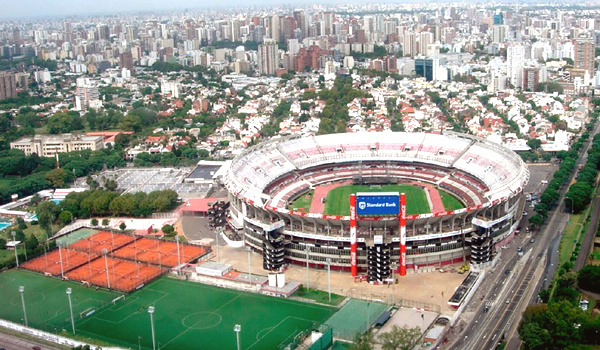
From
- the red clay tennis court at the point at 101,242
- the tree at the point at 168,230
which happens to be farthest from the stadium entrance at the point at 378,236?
the red clay tennis court at the point at 101,242

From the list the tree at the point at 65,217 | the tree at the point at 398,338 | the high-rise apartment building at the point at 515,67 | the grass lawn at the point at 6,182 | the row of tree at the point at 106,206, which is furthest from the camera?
the high-rise apartment building at the point at 515,67

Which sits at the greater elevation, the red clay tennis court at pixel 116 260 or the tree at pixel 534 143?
the tree at pixel 534 143

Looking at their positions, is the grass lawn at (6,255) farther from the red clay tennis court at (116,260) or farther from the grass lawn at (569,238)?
the grass lawn at (569,238)

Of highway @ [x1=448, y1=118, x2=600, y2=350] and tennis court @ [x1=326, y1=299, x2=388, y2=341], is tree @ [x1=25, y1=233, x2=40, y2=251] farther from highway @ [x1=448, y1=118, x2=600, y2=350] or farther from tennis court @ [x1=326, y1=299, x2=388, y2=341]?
highway @ [x1=448, y1=118, x2=600, y2=350]

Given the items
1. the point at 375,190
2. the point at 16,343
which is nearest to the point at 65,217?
the point at 16,343

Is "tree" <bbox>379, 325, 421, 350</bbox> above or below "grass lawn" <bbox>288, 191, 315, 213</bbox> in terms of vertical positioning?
below

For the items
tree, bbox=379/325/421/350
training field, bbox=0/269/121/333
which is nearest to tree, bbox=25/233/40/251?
training field, bbox=0/269/121/333

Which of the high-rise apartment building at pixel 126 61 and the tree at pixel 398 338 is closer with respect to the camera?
the tree at pixel 398 338
